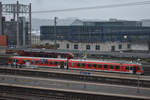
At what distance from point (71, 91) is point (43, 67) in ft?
34.6

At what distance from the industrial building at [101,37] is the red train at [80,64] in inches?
722

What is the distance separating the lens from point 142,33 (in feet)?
126

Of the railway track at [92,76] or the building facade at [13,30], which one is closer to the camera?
the railway track at [92,76]

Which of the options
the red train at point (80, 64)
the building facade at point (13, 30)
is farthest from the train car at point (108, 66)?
the building facade at point (13, 30)

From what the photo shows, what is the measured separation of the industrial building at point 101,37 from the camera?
1526 inches

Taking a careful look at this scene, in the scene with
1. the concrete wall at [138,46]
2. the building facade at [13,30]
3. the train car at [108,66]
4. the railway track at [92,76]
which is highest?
the building facade at [13,30]

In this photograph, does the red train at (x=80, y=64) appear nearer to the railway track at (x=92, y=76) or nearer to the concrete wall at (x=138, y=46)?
the railway track at (x=92, y=76)

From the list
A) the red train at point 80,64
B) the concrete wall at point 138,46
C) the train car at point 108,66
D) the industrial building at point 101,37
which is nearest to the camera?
the train car at point 108,66

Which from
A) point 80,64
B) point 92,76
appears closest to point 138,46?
point 80,64

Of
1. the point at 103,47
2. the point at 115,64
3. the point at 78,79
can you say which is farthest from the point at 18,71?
the point at 103,47

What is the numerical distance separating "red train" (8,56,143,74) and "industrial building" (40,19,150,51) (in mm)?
18344

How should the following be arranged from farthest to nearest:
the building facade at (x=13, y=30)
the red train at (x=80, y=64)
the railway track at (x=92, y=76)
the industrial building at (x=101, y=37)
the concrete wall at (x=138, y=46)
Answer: the building facade at (x=13, y=30) → the industrial building at (x=101, y=37) → the concrete wall at (x=138, y=46) → the red train at (x=80, y=64) → the railway track at (x=92, y=76)

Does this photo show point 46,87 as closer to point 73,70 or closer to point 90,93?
point 90,93

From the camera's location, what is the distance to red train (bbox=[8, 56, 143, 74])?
18.8m
